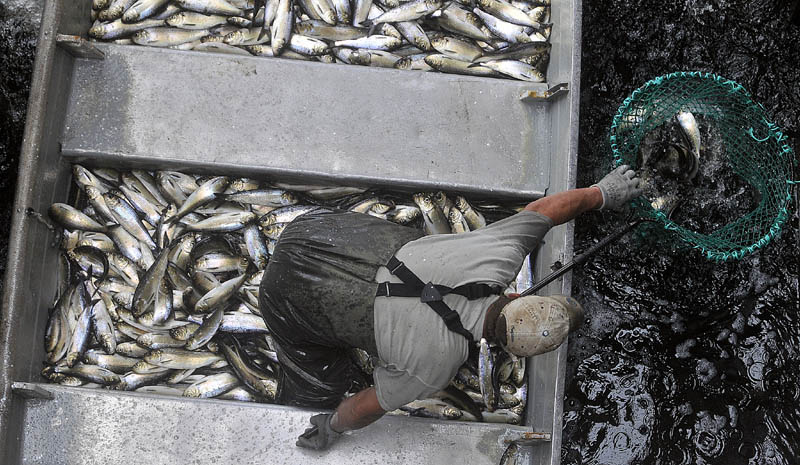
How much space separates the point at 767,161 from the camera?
14.9 ft

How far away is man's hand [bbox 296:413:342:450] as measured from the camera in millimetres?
3641

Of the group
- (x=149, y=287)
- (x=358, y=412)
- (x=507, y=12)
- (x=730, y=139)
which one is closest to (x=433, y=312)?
(x=358, y=412)

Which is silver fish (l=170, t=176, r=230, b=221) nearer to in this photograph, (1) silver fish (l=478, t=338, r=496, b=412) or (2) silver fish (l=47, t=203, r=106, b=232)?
(2) silver fish (l=47, t=203, r=106, b=232)

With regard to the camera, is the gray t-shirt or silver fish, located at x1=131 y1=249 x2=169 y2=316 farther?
silver fish, located at x1=131 y1=249 x2=169 y2=316

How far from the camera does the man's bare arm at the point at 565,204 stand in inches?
128

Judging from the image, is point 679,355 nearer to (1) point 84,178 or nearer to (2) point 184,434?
(2) point 184,434

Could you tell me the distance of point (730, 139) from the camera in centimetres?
466

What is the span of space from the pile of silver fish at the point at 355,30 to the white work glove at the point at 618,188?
1.14 metres

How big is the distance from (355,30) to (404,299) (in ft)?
8.43

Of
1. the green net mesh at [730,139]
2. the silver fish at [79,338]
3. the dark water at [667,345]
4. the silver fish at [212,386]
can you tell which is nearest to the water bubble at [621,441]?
the dark water at [667,345]

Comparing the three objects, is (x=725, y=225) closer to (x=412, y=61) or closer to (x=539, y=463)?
(x=539, y=463)

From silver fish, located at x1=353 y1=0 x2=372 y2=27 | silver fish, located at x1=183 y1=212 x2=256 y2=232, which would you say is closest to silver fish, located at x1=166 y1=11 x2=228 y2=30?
silver fish, located at x1=353 y1=0 x2=372 y2=27

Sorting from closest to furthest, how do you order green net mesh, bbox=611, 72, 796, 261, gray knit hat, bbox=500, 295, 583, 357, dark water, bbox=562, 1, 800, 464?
1. gray knit hat, bbox=500, 295, 583, 357
2. green net mesh, bbox=611, 72, 796, 261
3. dark water, bbox=562, 1, 800, 464

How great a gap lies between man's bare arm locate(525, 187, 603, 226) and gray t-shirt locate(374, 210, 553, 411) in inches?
9.8
